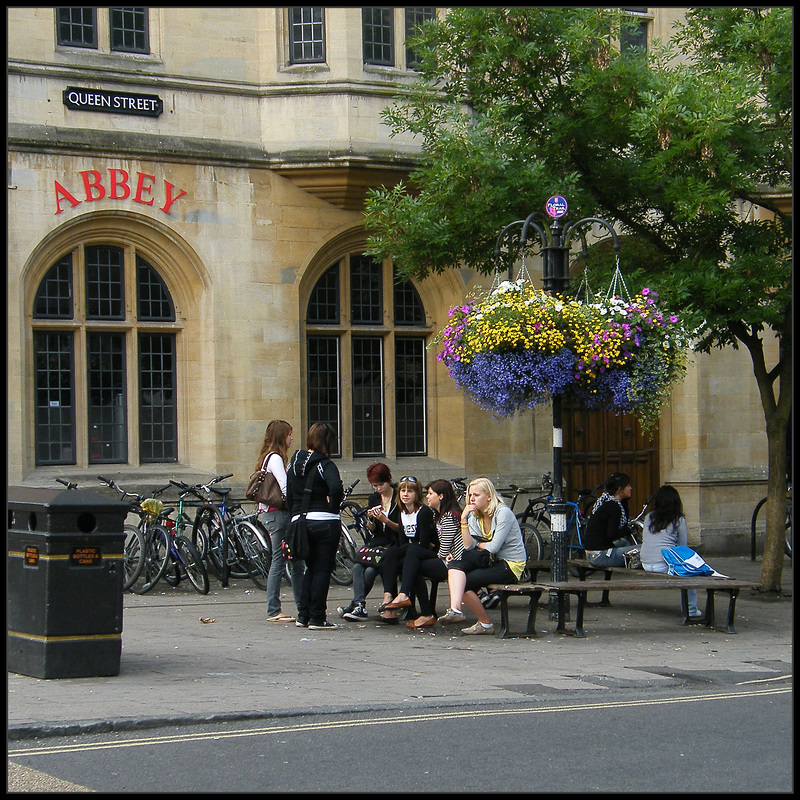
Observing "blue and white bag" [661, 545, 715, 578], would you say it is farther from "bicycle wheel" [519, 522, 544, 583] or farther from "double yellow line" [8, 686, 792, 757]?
"bicycle wheel" [519, 522, 544, 583]

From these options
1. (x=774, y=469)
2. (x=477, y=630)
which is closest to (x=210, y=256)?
(x=477, y=630)

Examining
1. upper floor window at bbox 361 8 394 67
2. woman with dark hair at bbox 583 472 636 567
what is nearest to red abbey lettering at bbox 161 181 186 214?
upper floor window at bbox 361 8 394 67

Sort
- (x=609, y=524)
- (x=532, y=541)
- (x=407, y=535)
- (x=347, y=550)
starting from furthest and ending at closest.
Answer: (x=532, y=541) → (x=347, y=550) → (x=609, y=524) → (x=407, y=535)

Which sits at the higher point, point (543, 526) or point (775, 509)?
point (775, 509)

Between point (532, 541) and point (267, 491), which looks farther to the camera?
point (532, 541)

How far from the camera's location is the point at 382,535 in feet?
40.0

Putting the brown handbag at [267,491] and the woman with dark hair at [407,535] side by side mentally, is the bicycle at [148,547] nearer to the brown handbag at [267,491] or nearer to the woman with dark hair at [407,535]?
the brown handbag at [267,491]

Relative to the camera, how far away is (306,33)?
53.2ft

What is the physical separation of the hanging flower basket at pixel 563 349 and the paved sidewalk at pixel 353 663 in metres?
2.17

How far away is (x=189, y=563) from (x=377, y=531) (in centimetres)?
282

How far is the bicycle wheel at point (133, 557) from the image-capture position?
1362 centimetres

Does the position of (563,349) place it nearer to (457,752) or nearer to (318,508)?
(318,508)

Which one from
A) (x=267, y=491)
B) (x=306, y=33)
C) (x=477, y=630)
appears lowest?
(x=477, y=630)

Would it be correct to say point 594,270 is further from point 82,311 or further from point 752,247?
point 82,311
